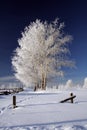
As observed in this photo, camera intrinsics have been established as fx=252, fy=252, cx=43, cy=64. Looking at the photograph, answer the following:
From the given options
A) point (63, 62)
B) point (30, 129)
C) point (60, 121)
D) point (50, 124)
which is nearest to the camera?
point (30, 129)

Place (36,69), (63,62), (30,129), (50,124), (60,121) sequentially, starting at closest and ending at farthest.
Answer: (30,129) → (50,124) → (60,121) → (63,62) → (36,69)

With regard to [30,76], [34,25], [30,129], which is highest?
[34,25]

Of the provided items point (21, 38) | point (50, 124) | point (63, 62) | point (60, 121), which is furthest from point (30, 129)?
point (21, 38)

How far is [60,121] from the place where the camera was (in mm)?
11266

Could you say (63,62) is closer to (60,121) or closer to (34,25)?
(34,25)

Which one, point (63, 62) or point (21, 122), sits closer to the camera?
point (21, 122)

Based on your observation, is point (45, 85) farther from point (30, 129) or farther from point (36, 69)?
point (30, 129)

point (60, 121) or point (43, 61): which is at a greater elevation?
point (43, 61)

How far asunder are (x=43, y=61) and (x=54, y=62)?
2.17m

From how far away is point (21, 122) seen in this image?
11352 millimetres

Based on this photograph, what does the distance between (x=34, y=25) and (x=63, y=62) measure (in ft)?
30.1

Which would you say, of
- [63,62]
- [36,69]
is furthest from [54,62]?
[36,69]

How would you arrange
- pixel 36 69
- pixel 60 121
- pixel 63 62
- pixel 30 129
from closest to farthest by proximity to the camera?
pixel 30 129 → pixel 60 121 → pixel 63 62 → pixel 36 69

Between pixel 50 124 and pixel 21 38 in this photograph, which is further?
pixel 21 38
